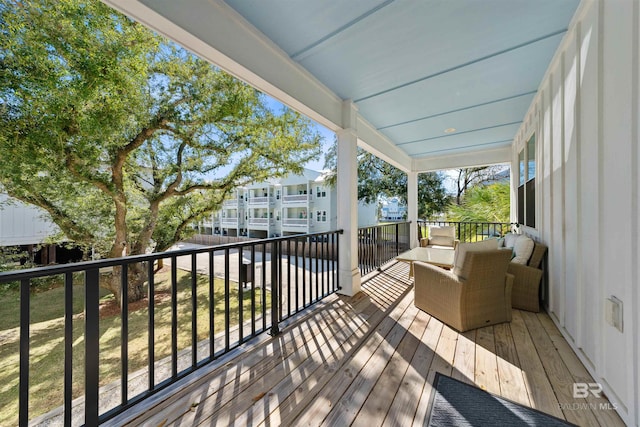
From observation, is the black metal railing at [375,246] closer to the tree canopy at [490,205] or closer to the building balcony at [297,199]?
the tree canopy at [490,205]

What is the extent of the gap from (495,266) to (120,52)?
625 cm

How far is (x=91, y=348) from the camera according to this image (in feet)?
3.97

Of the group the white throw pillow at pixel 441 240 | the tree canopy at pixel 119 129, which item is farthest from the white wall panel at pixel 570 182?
the tree canopy at pixel 119 129

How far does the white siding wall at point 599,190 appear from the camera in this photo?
4.04ft

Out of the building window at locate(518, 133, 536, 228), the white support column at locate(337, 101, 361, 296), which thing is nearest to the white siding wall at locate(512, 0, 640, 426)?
the building window at locate(518, 133, 536, 228)

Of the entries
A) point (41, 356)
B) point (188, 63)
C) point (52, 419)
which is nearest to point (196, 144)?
point (188, 63)

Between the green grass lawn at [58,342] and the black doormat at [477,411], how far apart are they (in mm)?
4368

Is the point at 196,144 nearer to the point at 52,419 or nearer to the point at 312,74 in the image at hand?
the point at 312,74

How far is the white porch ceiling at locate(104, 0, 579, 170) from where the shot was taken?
1764mm

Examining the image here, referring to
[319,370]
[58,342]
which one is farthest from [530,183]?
[58,342]

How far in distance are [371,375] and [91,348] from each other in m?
1.68

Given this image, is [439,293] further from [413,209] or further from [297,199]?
[297,199]

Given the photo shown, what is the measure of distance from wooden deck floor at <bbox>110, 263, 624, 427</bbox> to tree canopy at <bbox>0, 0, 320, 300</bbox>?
15.7 feet

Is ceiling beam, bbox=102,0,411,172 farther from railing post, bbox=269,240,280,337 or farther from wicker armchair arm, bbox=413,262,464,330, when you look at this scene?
wicker armchair arm, bbox=413,262,464,330
